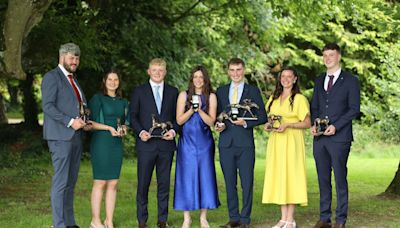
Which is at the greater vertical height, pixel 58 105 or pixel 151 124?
pixel 58 105

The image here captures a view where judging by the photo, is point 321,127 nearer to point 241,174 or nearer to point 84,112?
point 241,174

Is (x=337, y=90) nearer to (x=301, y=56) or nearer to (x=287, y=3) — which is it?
(x=287, y=3)

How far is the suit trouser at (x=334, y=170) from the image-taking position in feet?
25.1

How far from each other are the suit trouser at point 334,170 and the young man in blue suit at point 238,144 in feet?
2.47

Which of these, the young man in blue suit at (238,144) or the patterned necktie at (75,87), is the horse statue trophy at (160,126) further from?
the patterned necktie at (75,87)

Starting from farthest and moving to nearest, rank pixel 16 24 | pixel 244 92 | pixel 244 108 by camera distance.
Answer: pixel 16 24
pixel 244 92
pixel 244 108

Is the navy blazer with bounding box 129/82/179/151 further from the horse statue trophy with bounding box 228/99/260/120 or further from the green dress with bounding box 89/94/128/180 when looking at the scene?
the horse statue trophy with bounding box 228/99/260/120

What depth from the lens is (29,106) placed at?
23594 mm

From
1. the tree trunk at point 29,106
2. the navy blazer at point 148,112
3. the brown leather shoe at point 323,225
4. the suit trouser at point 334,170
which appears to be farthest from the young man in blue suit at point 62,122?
the tree trunk at point 29,106

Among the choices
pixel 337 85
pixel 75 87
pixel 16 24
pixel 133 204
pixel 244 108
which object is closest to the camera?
pixel 75 87

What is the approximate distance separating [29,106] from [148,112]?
54.4ft

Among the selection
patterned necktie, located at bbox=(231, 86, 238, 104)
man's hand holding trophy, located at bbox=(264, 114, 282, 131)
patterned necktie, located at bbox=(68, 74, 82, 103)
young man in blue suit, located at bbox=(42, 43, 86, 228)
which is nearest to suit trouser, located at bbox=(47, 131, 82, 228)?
young man in blue suit, located at bbox=(42, 43, 86, 228)

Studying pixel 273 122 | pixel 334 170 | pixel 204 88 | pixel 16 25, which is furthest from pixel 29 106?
pixel 334 170

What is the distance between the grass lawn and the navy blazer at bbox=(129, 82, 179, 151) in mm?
1092
